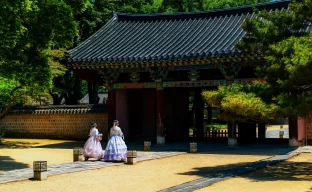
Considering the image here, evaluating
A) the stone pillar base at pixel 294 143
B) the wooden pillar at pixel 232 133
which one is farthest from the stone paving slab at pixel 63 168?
the stone pillar base at pixel 294 143

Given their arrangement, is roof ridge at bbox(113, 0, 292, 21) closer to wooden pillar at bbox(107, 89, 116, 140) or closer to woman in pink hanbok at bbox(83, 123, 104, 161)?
wooden pillar at bbox(107, 89, 116, 140)

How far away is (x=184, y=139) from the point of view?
2395 centimetres

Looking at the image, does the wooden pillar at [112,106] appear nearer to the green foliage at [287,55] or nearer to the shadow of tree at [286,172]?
the green foliage at [287,55]

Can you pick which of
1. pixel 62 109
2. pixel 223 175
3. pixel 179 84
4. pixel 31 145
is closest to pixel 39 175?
pixel 223 175

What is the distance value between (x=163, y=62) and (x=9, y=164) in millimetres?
7979

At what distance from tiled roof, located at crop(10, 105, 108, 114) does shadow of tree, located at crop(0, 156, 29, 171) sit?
28.0 feet

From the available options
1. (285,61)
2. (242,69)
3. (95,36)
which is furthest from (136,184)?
(95,36)

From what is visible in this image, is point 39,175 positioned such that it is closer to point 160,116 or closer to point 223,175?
point 223,175

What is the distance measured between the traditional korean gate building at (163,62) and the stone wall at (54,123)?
2.31 metres

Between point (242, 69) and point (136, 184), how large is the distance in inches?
411

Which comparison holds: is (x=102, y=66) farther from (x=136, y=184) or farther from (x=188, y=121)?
(x=136, y=184)

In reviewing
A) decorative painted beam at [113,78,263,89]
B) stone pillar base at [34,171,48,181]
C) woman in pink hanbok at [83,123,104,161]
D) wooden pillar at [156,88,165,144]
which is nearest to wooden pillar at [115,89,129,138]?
decorative painted beam at [113,78,263,89]

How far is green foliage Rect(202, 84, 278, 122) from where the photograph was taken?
35.6 feet

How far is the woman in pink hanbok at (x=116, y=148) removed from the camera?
573 inches
